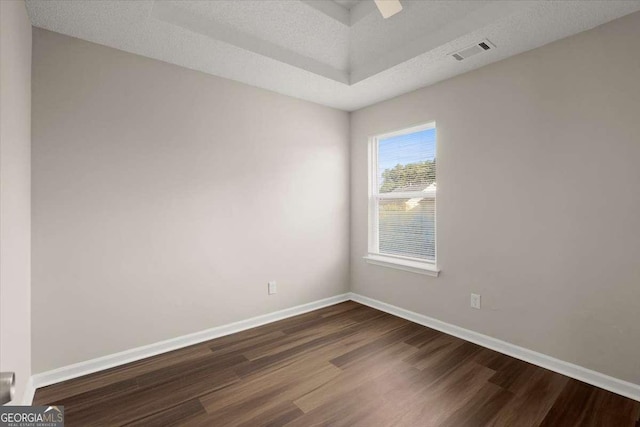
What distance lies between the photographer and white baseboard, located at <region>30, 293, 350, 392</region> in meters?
2.14

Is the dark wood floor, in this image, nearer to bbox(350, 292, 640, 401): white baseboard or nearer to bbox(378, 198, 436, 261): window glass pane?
bbox(350, 292, 640, 401): white baseboard

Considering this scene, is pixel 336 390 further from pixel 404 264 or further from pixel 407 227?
pixel 407 227

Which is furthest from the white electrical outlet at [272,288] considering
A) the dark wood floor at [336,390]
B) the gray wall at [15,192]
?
the gray wall at [15,192]

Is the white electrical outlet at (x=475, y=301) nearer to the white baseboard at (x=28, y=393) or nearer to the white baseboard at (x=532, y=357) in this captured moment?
the white baseboard at (x=532, y=357)

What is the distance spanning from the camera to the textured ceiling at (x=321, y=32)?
6.56 feet

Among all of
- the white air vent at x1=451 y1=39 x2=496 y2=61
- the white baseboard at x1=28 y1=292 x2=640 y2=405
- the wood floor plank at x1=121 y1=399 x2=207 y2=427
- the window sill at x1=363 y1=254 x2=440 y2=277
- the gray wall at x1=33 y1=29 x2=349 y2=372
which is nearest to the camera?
the wood floor plank at x1=121 y1=399 x2=207 y2=427

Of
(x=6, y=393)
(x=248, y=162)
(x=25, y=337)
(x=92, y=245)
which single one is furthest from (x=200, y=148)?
(x=6, y=393)

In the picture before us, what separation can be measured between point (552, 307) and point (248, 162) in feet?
9.39

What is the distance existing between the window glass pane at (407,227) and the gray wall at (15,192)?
10.3 ft

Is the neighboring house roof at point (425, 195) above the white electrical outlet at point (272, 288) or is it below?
above

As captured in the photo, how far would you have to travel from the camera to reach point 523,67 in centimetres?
243

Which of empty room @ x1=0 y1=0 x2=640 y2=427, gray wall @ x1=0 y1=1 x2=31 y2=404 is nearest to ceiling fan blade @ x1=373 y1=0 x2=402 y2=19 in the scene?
empty room @ x1=0 y1=0 x2=640 y2=427

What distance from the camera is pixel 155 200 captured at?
2.55 meters

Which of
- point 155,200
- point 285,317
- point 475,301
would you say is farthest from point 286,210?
point 475,301
